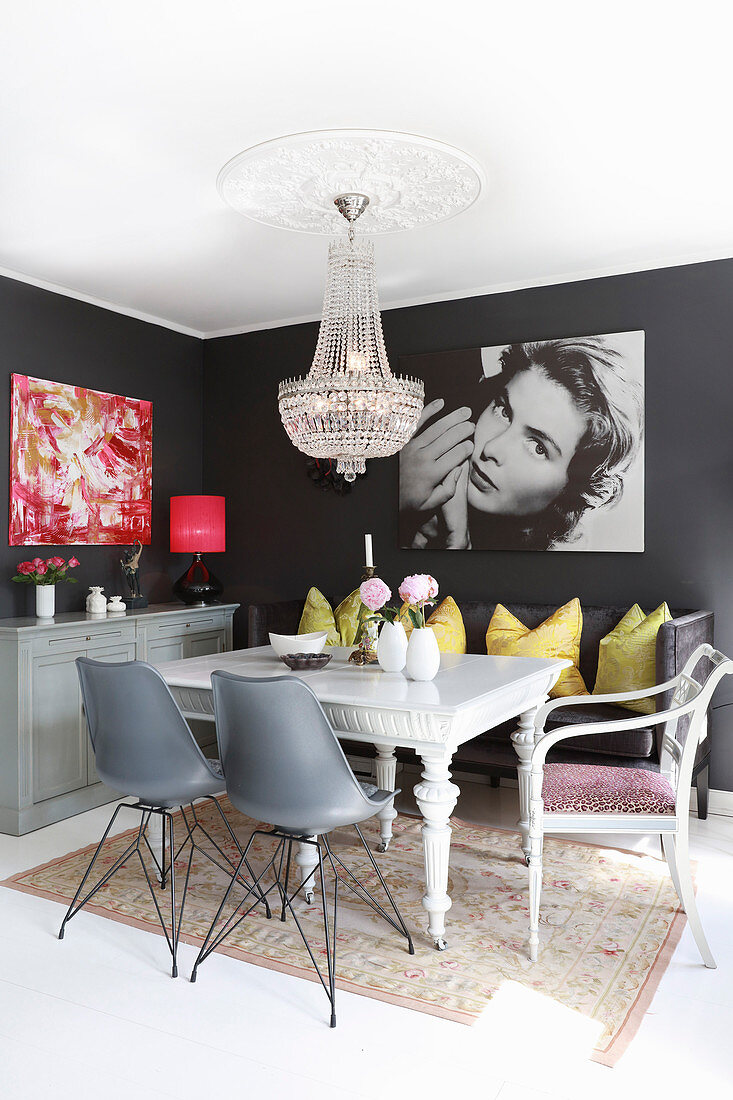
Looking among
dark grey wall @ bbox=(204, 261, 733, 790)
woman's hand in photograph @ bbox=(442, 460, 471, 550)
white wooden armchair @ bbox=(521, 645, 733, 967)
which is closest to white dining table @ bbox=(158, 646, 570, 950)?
white wooden armchair @ bbox=(521, 645, 733, 967)

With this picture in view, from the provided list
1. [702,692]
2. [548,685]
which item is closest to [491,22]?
[702,692]

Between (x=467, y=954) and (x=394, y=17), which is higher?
(x=394, y=17)

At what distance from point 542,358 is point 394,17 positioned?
2.56 metres

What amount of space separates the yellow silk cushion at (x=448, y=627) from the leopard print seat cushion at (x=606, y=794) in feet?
5.33

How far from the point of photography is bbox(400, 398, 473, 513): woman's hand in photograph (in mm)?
4895

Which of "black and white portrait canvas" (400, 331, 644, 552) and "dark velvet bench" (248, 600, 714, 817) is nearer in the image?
"dark velvet bench" (248, 600, 714, 817)

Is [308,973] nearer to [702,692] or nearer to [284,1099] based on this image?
[284,1099]

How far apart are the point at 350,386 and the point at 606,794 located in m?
1.73

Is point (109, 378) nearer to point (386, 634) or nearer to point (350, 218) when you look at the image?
point (350, 218)

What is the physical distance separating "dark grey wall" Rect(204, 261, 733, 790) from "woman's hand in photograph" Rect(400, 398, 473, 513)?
0.56 ft

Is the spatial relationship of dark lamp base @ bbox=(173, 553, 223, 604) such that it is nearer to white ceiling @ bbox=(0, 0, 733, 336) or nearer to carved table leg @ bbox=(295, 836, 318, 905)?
white ceiling @ bbox=(0, 0, 733, 336)

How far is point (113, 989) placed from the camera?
253 centimetres

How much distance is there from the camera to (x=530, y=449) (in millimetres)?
4680

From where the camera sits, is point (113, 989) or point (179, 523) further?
point (179, 523)
